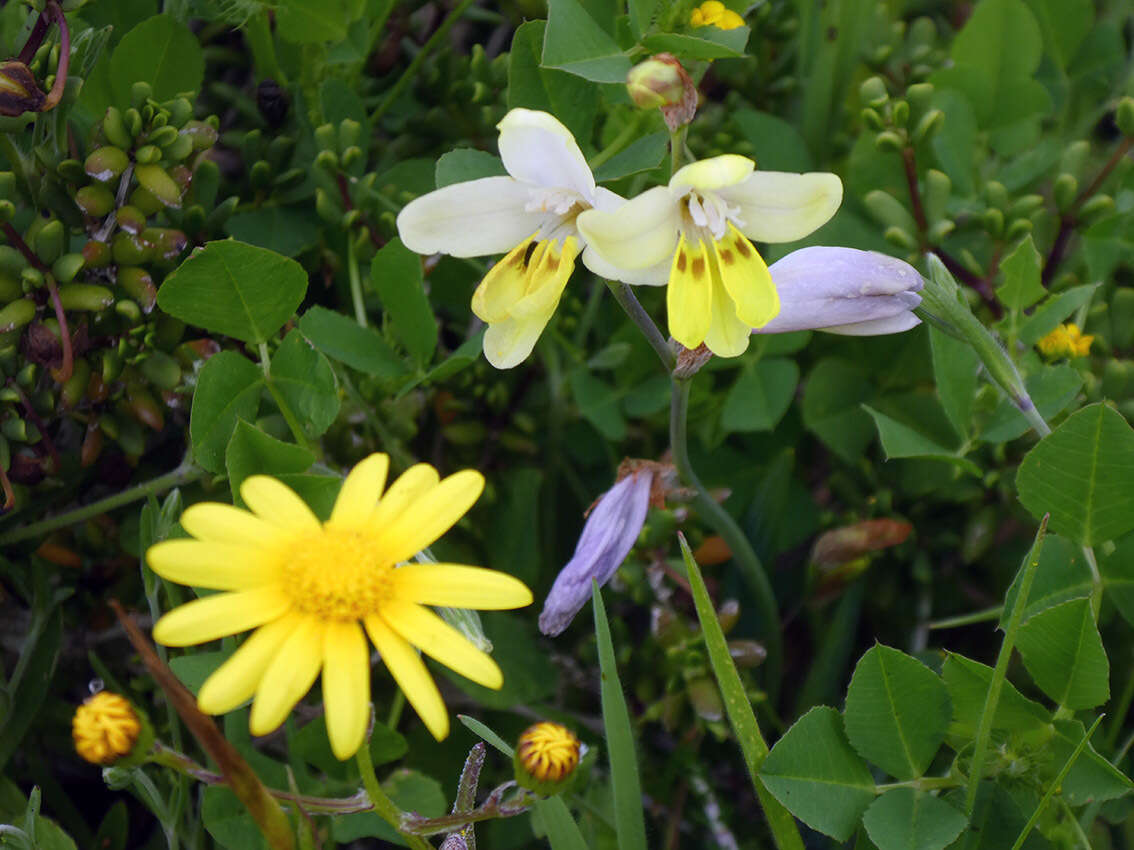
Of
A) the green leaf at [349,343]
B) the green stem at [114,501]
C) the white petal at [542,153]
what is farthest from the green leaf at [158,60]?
the white petal at [542,153]

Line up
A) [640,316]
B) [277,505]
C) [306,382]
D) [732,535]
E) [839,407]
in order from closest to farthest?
[277,505]
[640,316]
[306,382]
[732,535]
[839,407]

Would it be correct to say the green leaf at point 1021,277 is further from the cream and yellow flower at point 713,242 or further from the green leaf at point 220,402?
the green leaf at point 220,402

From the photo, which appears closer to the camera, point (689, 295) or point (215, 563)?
point (215, 563)

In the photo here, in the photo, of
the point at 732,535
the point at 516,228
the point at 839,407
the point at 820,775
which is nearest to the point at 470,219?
the point at 516,228

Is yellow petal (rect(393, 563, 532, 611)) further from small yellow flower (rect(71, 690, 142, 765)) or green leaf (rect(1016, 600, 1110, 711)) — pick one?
green leaf (rect(1016, 600, 1110, 711))

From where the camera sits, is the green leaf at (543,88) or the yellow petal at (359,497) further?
the green leaf at (543,88)

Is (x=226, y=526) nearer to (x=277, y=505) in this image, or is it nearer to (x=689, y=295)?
(x=277, y=505)
